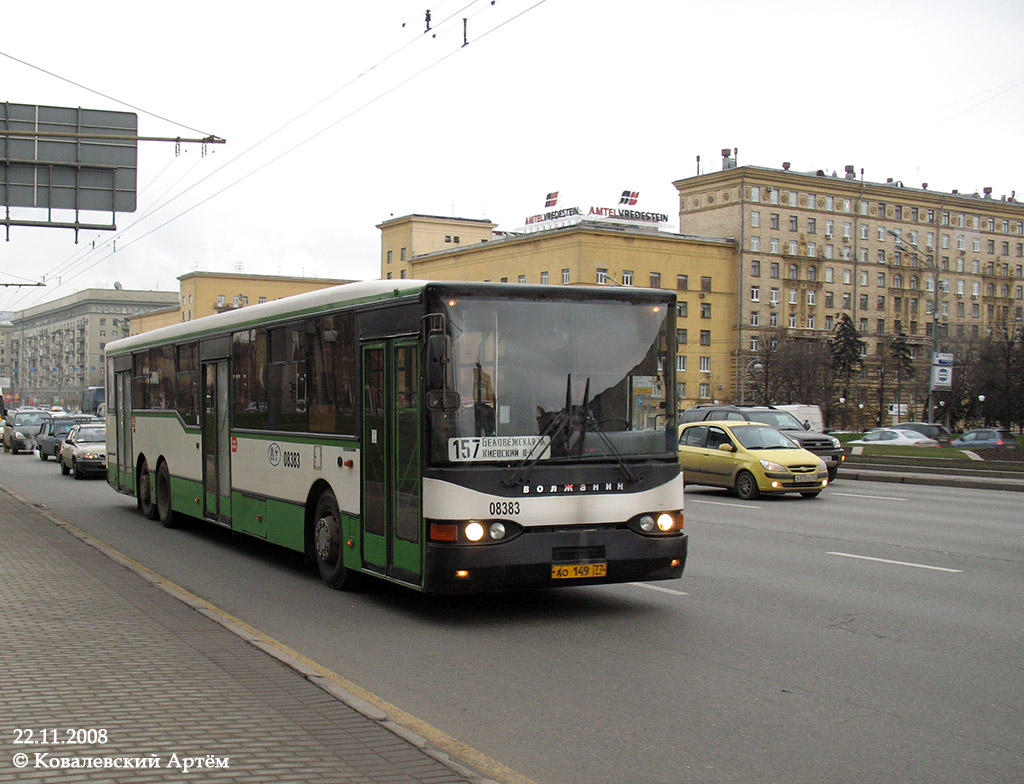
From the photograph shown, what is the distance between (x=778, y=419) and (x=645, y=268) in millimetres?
65224

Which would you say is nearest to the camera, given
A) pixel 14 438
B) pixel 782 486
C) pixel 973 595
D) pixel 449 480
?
pixel 449 480

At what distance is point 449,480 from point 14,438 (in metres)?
44.2

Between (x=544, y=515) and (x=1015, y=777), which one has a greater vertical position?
(x=544, y=515)

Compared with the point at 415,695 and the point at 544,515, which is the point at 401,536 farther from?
the point at 415,695

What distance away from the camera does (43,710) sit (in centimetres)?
583

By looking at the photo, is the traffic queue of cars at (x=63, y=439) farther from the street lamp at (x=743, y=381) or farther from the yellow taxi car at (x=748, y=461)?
the street lamp at (x=743, y=381)

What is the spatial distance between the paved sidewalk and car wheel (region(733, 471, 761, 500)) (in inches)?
556

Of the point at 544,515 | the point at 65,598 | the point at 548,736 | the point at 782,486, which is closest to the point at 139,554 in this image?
the point at 65,598

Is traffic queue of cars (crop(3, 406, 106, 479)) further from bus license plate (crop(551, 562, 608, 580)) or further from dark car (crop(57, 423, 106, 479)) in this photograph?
bus license plate (crop(551, 562, 608, 580))

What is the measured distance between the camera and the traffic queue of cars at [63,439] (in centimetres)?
2955

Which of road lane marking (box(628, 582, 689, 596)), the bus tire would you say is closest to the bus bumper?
road lane marking (box(628, 582, 689, 596))

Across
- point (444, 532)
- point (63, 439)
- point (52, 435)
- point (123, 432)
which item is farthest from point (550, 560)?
point (52, 435)

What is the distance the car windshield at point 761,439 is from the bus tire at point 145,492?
36.3 ft

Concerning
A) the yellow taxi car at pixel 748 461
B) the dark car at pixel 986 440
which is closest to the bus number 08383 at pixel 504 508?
the yellow taxi car at pixel 748 461
